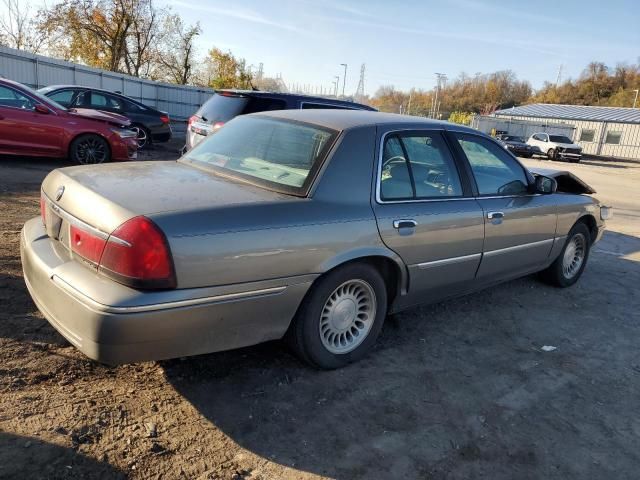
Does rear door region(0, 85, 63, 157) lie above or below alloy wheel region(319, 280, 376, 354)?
above

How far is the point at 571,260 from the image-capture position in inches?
222

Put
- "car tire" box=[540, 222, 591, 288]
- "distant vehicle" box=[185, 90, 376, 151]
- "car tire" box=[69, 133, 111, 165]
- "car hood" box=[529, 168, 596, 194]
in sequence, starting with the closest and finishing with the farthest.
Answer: "car tire" box=[540, 222, 591, 288], "car hood" box=[529, 168, 596, 194], "distant vehicle" box=[185, 90, 376, 151], "car tire" box=[69, 133, 111, 165]

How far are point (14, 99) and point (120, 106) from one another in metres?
5.54

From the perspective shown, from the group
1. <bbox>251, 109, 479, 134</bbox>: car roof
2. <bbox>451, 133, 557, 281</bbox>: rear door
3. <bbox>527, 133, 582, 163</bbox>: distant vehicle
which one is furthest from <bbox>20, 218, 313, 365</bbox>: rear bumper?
<bbox>527, 133, 582, 163</bbox>: distant vehicle

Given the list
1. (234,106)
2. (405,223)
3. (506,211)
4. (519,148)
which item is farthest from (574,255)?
(519,148)

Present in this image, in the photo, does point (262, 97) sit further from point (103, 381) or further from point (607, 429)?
point (607, 429)

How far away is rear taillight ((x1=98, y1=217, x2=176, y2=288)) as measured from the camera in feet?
8.13

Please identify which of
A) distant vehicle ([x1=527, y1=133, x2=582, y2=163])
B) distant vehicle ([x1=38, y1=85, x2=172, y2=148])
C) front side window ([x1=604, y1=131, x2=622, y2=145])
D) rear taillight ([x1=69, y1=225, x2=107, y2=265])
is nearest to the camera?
rear taillight ([x1=69, y1=225, x2=107, y2=265])

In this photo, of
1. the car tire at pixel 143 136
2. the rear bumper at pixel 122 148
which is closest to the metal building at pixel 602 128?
the car tire at pixel 143 136

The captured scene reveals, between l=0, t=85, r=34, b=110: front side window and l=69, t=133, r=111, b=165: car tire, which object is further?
l=69, t=133, r=111, b=165: car tire

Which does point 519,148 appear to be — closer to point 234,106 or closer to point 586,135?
point 586,135

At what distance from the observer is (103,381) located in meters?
3.02

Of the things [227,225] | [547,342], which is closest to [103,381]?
[227,225]

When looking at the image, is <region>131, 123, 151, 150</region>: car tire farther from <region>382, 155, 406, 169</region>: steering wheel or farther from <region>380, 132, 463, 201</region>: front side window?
→ <region>382, 155, 406, 169</region>: steering wheel
